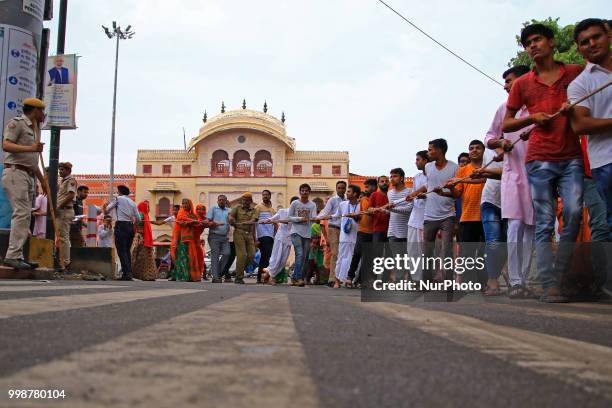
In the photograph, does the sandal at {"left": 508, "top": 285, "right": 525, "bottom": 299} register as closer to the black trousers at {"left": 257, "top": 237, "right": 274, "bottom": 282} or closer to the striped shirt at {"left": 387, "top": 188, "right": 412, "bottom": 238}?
the striped shirt at {"left": 387, "top": 188, "right": 412, "bottom": 238}

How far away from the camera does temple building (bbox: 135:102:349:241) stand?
154ft

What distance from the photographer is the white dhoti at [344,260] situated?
29.9ft

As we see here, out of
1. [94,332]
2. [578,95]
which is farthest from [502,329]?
[578,95]

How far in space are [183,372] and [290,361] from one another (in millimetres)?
243

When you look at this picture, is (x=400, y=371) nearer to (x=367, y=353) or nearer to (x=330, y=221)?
(x=367, y=353)

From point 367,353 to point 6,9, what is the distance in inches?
303

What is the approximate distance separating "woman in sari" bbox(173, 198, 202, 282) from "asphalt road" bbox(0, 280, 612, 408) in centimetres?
926

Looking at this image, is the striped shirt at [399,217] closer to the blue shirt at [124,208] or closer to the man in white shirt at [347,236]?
the man in white shirt at [347,236]

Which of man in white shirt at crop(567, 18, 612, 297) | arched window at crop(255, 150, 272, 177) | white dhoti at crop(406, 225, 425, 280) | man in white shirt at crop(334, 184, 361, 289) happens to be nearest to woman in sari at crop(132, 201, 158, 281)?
man in white shirt at crop(334, 184, 361, 289)

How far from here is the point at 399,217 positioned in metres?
7.98

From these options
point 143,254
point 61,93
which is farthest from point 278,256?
point 61,93

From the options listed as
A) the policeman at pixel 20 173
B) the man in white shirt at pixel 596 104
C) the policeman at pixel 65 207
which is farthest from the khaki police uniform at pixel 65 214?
the man in white shirt at pixel 596 104

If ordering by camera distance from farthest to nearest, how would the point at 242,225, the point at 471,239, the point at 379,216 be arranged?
the point at 242,225
the point at 379,216
the point at 471,239

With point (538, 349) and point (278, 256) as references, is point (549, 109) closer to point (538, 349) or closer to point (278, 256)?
point (538, 349)
